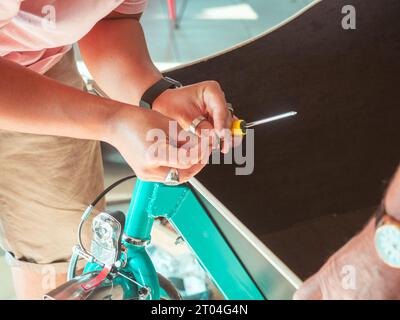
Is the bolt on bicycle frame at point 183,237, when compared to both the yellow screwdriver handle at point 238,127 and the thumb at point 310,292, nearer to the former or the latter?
the yellow screwdriver handle at point 238,127

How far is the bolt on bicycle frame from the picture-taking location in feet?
2.62

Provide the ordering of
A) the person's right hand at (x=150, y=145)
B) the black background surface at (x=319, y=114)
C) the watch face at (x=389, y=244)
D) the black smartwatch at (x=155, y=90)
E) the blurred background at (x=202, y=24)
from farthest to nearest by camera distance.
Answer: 1. the blurred background at (x=202, y=24)
2. the black background surface at (x=319, y=114)
3. the black smartwatch at (x=155, y=90)
4. the person's right hand at (x=150, y=145)
5. the watch face at (x=389, y=244)

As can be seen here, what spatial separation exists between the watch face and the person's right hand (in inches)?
8.7

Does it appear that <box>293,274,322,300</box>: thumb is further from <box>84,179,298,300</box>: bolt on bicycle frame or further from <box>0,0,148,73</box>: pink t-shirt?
<box>0,0,148,73</box>: pink t-shirt

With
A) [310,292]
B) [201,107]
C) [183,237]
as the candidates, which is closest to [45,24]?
[201,107]

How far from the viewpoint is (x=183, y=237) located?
33.6 inches

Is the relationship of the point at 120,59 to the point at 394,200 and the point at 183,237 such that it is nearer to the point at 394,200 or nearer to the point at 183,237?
the point at 183,237

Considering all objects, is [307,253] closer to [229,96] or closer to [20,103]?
[229,96]

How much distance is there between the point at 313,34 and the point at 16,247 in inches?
25.8

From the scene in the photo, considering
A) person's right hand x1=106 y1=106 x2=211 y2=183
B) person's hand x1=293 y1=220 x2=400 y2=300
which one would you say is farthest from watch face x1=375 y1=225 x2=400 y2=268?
person's right hand x1=106 y1=106 x2=211 y2=183

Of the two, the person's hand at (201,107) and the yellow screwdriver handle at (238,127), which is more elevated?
the person's hand at (201,107)

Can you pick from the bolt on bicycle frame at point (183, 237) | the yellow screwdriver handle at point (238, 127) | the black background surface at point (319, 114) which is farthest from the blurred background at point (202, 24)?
the yellow screwdriver handle at point (238, 127)

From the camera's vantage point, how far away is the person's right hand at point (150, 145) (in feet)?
2.01
